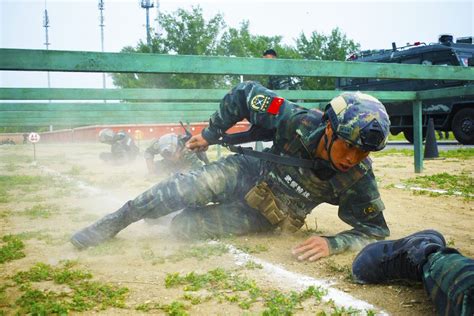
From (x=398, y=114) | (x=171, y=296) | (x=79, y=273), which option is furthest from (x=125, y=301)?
(x=398, y=114)

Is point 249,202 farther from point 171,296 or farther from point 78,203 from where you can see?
point 78,203

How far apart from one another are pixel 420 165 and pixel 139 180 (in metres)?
4.61

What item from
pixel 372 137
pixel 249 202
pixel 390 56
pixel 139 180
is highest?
pixel 390 56

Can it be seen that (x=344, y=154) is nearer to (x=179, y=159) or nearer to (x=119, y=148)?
(x=179, y=159)

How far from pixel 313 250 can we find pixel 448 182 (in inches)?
171

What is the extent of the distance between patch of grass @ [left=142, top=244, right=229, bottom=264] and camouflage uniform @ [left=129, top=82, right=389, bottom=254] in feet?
1.13

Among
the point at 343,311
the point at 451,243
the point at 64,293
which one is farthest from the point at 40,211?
the point at 451,243

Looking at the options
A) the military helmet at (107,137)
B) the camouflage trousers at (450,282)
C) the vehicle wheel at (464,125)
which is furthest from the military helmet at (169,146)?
the vehicle wheel at (464,125)

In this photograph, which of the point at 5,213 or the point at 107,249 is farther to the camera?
the point at 5,213

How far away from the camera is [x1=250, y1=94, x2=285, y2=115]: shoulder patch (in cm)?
348

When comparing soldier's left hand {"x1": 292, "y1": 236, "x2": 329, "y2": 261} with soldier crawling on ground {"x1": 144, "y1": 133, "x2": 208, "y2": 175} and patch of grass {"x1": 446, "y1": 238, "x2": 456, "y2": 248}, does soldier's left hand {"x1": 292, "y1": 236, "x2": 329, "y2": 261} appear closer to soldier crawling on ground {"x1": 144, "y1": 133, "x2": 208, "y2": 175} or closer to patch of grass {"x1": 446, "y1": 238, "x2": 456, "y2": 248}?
patch of grass {"x1": 446, "y1": 238, "x2": 456, "y2": 248}

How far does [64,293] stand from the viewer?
8.22ft

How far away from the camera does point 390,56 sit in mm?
14484

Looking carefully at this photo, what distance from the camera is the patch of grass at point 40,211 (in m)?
4.93
